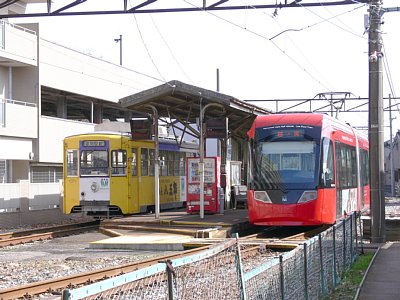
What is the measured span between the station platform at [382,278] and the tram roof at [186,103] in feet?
25.1

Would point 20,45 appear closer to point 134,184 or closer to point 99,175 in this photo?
point 99,175

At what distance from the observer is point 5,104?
27.9 meters

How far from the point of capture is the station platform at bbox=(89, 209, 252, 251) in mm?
15773

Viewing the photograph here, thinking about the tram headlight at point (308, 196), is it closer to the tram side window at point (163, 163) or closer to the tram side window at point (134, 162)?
the tram side window at point (134, 162)

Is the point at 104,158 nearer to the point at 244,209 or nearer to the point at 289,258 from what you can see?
the point at 244,209

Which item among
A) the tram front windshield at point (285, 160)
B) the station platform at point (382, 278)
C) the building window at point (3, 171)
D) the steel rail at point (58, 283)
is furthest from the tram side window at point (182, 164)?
the steel rail at point (58, 283)

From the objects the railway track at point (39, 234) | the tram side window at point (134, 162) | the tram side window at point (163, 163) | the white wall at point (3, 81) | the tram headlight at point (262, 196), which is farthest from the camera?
the white wall at point (3, 81)

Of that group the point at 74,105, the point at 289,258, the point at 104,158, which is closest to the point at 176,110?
the point at 104,158

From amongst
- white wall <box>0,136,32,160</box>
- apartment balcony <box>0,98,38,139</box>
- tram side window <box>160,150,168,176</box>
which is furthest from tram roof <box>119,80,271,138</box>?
white wall <box>0,136,32,160</box>

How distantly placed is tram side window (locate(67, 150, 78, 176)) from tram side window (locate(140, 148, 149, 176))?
2464 millimetres

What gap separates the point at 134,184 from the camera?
2355cm

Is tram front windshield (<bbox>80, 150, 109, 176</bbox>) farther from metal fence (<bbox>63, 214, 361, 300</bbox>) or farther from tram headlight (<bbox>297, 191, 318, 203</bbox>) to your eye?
metal fence (<bbox>63, 214, 361, 300</bbox>)

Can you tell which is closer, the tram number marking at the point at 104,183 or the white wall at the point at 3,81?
the tram number marking at the point at 104,183

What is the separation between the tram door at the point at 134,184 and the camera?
23.4 meters
